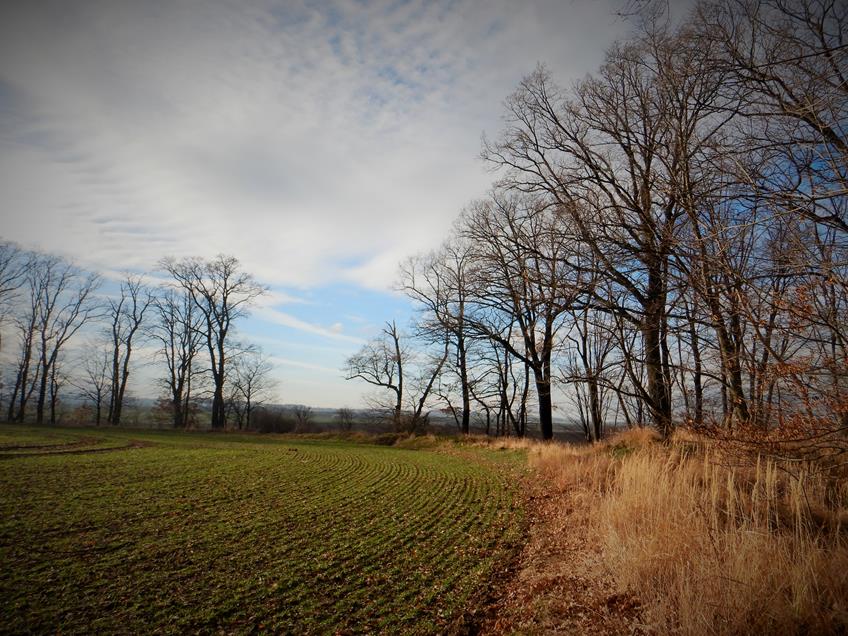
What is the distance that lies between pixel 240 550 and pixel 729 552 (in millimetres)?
4904

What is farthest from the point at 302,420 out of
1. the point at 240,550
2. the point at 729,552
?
the point at 729,552

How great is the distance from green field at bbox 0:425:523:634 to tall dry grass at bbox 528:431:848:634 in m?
1.57

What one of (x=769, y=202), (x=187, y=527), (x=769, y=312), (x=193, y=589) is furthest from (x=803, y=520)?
(x=187, y=527)

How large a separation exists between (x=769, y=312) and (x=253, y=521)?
21.7ft

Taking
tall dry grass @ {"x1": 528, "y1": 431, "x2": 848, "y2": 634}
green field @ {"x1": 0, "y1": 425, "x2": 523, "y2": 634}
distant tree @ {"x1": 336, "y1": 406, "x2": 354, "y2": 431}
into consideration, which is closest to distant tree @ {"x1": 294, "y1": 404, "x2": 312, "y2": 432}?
distant tree @ {"x1": 336, "y1": 406, "x2": 354, "y2": 431}

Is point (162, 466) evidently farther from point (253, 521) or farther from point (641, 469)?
point (641, 469)

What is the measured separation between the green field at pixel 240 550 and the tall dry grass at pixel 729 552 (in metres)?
1.57

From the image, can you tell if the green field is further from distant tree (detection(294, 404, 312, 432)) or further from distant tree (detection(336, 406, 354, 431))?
distant tree (detection(336, 406, 354, 431))

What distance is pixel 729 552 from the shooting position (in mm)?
3262

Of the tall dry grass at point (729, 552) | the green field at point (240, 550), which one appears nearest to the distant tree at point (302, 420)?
the green field at point (240, 550)

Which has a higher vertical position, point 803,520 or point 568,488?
point 803,520

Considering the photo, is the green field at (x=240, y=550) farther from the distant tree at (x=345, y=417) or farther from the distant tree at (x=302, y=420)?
the distant tree at (x=345, y=417)

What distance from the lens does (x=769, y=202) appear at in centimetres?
388

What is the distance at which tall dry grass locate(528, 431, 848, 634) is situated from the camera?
8.53 feet
